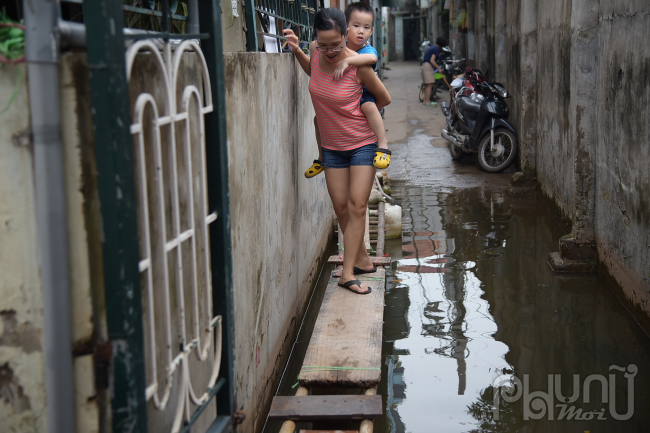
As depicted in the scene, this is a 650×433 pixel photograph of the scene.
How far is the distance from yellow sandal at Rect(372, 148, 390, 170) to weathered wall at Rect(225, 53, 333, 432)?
57 cm

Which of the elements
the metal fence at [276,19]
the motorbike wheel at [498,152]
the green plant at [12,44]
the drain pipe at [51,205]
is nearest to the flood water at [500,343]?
the drain pipe at [51,205]

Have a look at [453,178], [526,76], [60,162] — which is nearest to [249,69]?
[60,162]

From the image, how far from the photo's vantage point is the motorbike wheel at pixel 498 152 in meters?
9.05

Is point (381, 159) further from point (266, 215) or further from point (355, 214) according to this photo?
point (266, 215)

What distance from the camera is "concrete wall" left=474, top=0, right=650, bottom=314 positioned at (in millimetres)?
4094

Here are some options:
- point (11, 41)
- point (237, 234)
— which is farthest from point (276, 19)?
point (11, 41)

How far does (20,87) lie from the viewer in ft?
4.79

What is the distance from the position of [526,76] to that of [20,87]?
23.8ft

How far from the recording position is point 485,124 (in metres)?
9.10

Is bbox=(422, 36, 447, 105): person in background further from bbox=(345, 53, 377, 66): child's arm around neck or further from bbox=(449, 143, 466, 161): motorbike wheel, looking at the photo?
bbox=(345, 53, 377, 66): child's arm around neck

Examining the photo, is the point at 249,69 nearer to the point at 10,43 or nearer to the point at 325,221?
the point at 10,43

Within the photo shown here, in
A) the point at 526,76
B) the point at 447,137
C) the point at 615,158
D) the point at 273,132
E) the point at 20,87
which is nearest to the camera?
the point at 20,87

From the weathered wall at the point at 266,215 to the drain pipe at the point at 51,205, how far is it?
1.18 m

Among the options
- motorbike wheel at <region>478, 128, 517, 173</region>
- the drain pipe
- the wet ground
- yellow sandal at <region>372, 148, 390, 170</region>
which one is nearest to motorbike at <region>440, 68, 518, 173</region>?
motorbike wheel at <region>478, 128, 517, 173</region>
